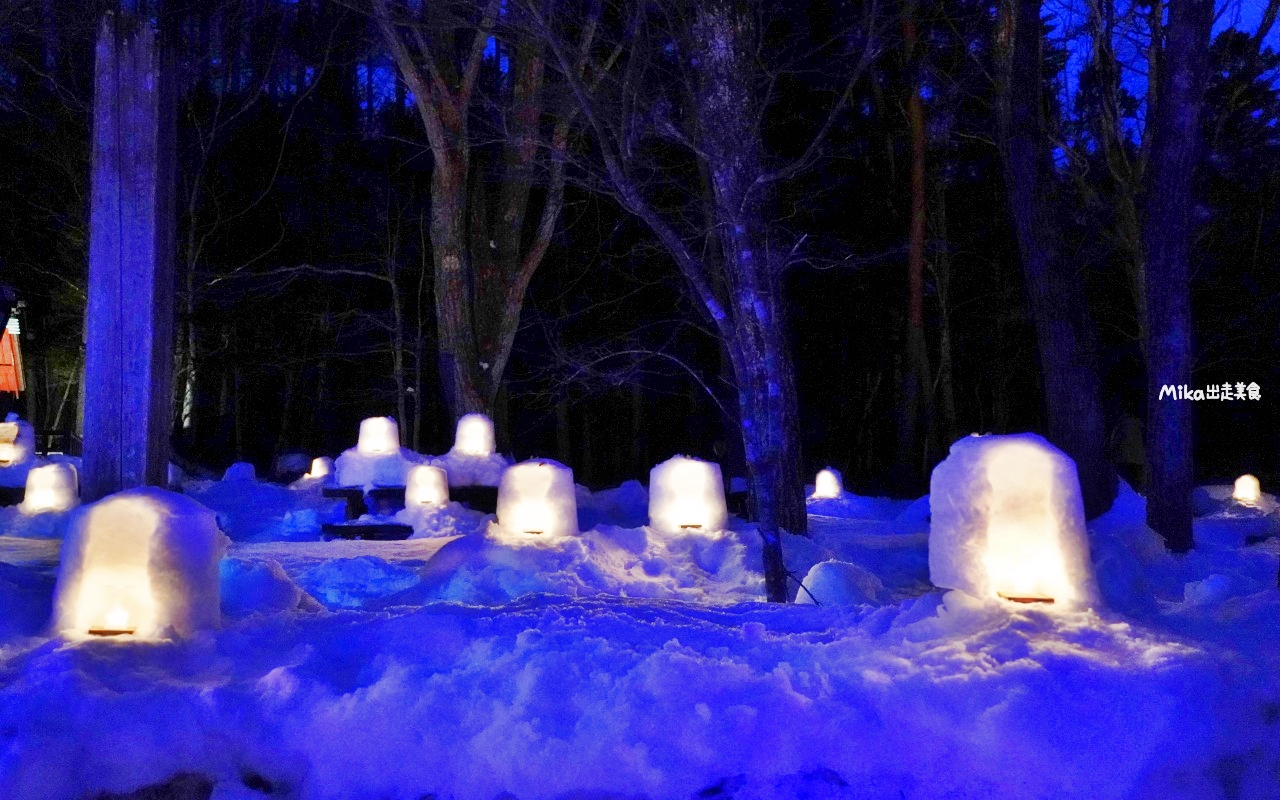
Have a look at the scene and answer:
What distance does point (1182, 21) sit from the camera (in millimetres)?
7980

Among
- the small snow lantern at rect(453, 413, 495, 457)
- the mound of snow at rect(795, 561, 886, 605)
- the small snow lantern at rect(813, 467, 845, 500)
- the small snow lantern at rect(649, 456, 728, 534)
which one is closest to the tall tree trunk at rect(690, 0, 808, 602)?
the mound of snow at rect(795, 561, 886, 605)

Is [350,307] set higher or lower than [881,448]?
higher

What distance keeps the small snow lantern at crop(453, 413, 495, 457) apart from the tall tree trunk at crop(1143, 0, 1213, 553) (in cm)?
775

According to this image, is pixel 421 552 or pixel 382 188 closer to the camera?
pixel 421 552

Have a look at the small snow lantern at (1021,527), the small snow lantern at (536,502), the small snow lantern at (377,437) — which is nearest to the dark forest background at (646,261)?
the small snow lantern at (377,437)

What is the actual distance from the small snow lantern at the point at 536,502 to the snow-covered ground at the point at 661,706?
4692mm

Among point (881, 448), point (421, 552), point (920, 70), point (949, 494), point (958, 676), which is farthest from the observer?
point (881, 448)

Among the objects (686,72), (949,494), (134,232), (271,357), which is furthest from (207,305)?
(949,494)

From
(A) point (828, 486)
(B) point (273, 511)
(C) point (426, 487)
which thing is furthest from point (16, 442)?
(A) point (828, 486)

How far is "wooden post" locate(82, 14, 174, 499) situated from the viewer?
5137 mm

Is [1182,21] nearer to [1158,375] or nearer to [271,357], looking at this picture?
[1158,375]

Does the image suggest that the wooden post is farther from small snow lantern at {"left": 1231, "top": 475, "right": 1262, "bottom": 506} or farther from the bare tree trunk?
small snow lantern at {"left": 1231, "top": 475, "right": 1262, "bottom": 506}

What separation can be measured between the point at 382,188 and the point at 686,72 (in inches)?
682

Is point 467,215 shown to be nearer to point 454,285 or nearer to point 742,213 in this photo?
point 454,285
